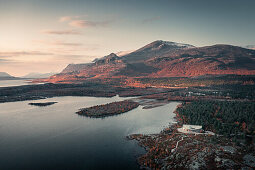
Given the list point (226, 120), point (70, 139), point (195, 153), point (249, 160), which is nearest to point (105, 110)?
point (70, 139)

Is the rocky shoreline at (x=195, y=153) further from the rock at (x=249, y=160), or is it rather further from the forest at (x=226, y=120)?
the forest at (x=226, y=120)

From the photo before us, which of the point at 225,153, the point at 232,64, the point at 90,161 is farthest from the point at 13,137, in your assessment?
the point at 232,64

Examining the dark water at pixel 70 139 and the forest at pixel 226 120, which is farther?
the forest at pixel 226 120

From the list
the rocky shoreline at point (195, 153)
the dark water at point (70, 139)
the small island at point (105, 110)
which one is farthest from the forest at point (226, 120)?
the small island at point (105, 110)

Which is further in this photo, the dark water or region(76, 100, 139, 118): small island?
region(76, 100, 139, 118): small island

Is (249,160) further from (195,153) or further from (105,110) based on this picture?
(105,110)

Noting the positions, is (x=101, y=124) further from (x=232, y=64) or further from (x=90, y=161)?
(x=232, y=64)

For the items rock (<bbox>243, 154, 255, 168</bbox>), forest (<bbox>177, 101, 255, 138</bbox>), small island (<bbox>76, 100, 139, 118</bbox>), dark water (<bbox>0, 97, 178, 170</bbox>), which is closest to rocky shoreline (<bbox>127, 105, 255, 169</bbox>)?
rock (<bbox>243, 154, 255, 168</bbox>)

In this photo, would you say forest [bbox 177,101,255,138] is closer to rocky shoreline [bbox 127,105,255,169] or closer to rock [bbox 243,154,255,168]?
rocky shoreline [bbox 127,105,255,169]
